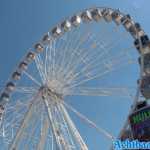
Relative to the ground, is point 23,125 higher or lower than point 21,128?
higher

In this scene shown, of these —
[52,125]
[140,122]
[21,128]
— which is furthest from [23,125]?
[140,122]

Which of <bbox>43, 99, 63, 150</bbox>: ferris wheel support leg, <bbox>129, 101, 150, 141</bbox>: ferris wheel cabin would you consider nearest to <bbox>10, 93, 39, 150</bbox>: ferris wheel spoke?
<bbox>43, 99, 63, 150</bbox>: ferris wheel support leg

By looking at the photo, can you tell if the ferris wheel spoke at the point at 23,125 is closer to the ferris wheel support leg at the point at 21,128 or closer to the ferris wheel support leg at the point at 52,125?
the ferris wheel support leg at the point at 21,128

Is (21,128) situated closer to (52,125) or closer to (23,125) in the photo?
(23,125)

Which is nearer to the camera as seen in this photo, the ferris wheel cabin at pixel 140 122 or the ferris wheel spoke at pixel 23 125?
the ferris wheel cabin at pixel 140 122

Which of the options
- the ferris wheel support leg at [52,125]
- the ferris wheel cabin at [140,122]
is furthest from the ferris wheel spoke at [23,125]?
the ferris wheel cabin at [140,122]

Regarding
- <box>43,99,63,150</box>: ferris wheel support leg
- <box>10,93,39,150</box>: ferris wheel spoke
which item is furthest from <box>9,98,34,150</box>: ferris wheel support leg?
<box>43,99,63,150</box>: ferris wheel support leg

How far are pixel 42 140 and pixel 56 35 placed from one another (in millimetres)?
8775

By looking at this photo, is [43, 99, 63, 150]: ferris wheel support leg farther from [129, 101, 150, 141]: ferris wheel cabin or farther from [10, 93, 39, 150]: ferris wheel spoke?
[129, 101, 150, 141]: ferris wheel cabin

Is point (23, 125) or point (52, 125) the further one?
point (23, 125)

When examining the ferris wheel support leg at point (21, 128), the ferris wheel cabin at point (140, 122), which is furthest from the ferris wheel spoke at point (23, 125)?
the ferris wheel cabin at point (140, 122)

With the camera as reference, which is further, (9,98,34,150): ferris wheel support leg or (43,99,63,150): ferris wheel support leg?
(9,98,34,150): ferris wheel support leg

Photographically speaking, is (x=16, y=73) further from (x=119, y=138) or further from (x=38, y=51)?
(x=119, y=138)

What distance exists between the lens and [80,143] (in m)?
22.8
